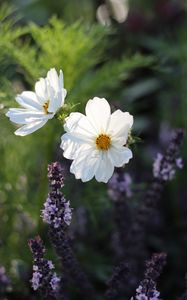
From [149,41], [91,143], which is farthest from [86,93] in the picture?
[149,41]

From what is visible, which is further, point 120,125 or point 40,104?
point 40,104

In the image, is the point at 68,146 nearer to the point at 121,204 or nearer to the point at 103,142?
the point at 103,142

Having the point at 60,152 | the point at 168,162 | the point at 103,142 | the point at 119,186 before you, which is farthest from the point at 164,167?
the point at 60,152

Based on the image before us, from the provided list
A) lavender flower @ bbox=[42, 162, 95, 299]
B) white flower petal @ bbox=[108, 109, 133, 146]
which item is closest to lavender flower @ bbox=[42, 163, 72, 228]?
lavender flower @ bbox=[42, 162, 95, 299]

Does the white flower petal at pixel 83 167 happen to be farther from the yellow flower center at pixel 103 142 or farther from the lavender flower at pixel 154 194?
the lavender flower at pixel 154 194

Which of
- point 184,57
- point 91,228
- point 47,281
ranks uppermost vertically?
point 184,57

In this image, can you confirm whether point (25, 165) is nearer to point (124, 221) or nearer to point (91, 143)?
point (124, 221)

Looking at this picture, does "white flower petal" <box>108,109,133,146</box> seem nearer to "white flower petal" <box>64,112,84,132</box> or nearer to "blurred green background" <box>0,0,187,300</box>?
"white flower petal" <box>64,112,84,132</box>
